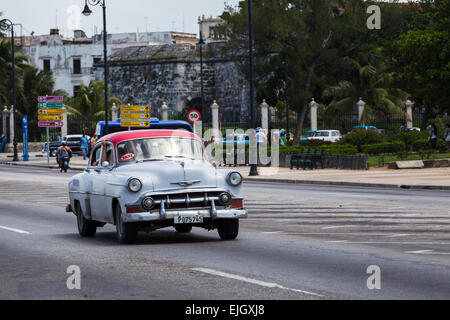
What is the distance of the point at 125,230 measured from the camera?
570 inches

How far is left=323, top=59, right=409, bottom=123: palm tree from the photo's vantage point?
7450 cm

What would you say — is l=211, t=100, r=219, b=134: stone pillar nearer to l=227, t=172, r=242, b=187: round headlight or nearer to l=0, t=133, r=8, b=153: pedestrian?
l=0, t=133, r=8, b=153: pedestrian

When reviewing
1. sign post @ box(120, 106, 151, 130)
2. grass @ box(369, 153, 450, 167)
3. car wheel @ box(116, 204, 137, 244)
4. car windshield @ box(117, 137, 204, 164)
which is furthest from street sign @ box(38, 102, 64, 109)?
car wheel @ box(116, 204, 137, 244)

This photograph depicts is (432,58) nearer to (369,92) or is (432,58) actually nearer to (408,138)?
(408,138)

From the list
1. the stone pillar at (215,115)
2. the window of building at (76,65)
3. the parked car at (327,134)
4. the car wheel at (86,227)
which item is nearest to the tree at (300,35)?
the parked car at (327,134)

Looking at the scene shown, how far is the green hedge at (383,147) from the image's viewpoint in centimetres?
4797

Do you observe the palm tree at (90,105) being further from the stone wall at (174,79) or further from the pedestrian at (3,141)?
the pedestrian at (3,141)

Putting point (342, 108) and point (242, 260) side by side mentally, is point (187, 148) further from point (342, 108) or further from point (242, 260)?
point (342, 108)

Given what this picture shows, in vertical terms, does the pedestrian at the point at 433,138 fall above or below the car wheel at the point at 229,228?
above

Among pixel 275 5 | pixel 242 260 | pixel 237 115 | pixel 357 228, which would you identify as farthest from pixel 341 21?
pixel 242 260

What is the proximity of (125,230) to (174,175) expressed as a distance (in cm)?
113

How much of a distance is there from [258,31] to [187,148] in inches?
2145

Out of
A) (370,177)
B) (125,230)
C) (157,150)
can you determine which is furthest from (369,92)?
(125,230)

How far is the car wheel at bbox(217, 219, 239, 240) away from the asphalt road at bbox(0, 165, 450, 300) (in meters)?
0.25
